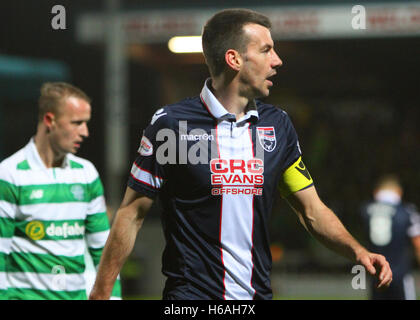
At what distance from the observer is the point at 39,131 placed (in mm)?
5047

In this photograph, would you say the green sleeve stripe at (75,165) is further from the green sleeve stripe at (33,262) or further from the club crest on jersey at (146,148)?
the club crest on jersey at (146,148)

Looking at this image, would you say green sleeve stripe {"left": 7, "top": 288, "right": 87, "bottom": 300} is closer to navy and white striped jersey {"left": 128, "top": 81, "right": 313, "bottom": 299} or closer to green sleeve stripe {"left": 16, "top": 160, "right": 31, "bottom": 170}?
green sleeve stripe {"left": 16, "top": 160, "right": 31, "bottom": 170}

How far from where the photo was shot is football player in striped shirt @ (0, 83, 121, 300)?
4738 millimetres


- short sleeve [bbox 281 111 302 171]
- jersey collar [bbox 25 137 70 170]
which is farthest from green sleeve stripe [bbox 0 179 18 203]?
short sleeve [bbox 281 111 302 171]

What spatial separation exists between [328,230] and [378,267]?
356mm

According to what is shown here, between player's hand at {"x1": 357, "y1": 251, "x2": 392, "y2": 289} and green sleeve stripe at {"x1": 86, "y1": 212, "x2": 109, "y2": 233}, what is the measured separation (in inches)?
77.0

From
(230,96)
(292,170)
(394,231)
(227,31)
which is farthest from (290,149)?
(394,231)

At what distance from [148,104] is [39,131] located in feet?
38.5

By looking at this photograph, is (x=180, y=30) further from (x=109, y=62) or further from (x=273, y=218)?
(x=273, y=218)

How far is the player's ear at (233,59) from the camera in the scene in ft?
12.5

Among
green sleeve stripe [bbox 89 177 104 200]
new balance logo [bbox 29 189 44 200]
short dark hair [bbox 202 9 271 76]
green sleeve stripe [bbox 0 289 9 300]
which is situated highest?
short dark hair [bbox 202 9 271 76]

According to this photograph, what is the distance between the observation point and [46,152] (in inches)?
196

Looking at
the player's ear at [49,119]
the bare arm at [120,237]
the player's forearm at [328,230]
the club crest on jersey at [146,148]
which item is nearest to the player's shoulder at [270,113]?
the player's forearm at [328,230]

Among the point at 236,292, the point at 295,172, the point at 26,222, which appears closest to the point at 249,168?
the point at 295,172
